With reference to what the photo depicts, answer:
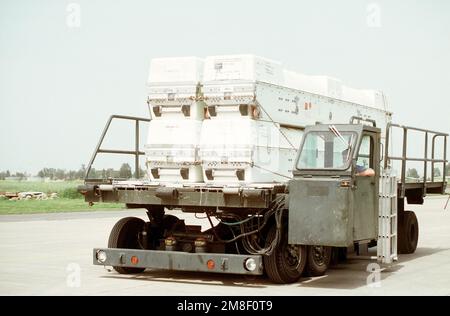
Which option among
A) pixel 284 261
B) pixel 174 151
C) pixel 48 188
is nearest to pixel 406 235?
pixel 284 261

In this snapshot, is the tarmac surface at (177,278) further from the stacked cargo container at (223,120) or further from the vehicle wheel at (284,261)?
the stacked cargo container at (223,120)

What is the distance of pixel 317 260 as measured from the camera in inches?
518

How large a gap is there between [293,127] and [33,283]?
508 cm

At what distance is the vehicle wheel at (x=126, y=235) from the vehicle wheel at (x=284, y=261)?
8.73 ft

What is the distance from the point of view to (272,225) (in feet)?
39.5

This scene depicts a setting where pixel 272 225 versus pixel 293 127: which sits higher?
pixel 293 127

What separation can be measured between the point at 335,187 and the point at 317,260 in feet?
7.49

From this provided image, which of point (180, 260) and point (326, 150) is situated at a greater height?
point (326, 150)

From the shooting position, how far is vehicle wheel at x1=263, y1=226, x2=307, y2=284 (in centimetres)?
1179

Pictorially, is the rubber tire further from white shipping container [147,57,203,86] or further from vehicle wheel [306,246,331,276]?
white shipping container [147,57,203,86]

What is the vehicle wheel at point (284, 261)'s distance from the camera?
1179 cm

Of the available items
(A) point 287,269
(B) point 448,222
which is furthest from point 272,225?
(B) point 448,222

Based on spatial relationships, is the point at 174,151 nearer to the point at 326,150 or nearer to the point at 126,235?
the point at 126,235
